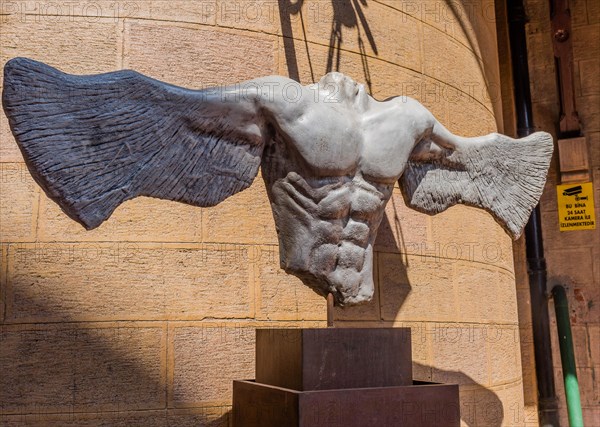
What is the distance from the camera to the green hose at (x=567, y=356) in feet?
10.5

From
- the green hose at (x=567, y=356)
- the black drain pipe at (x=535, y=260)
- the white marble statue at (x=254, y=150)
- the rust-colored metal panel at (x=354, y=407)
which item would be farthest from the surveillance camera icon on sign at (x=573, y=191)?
the rust-colored metal panel at (x=354, y=407)

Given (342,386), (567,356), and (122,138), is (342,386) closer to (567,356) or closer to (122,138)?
(122,138)

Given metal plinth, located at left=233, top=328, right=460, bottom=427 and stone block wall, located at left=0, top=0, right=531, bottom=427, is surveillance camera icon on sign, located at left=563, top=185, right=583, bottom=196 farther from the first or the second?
metal plinth, located at left=233, top=328, right=460, bottom=427

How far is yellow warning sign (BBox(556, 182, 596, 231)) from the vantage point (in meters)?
3.55

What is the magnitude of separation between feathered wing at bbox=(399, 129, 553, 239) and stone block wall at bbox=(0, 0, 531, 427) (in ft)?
1.86

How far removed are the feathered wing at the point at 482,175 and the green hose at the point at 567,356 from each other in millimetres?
1773

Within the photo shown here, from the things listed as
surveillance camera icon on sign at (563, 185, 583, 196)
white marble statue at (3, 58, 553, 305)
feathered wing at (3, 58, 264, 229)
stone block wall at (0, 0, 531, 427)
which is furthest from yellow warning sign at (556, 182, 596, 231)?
feathered wing at (3, 58, 264, 229)

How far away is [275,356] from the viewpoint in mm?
1538

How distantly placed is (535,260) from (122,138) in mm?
2816

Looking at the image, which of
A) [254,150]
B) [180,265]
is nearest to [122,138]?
[254,150]

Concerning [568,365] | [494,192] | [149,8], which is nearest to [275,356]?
[494,192]

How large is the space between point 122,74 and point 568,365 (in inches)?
111

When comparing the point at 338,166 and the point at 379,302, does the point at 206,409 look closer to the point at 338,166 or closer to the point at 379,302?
the point at 379,302

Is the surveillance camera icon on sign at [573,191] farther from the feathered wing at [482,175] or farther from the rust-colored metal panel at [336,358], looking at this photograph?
the rust-colored metal panel at [336,358]
